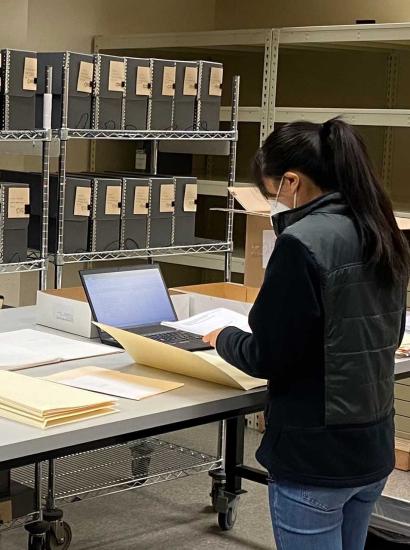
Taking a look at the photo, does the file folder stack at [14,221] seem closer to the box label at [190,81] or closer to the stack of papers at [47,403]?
the box label at [190,81]

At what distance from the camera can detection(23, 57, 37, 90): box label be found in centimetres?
332

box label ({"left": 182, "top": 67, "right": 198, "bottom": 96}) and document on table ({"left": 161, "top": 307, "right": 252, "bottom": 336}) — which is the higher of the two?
box label ({"left": 182, "top": 67, "right": 198, "bottom": 96})

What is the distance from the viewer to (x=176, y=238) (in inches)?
152

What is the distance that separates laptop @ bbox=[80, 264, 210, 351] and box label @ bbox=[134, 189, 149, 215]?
2.85 feet

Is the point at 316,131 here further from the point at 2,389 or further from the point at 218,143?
the point at 218,143

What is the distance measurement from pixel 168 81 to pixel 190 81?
117 millimetres

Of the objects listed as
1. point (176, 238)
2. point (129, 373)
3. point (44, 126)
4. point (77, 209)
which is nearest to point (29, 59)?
point (44, 126)

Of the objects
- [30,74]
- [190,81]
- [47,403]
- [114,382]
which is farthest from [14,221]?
[47,403]

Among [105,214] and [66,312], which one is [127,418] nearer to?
[66,312]

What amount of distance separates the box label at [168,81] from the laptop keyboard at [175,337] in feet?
4.52

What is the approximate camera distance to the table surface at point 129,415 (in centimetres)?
178

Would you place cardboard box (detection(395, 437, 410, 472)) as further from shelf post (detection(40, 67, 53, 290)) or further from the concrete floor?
shelf post (detection(40, 67, 53, 290))

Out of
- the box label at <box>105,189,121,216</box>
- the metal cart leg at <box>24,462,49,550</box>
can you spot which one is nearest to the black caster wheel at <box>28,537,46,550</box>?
the metal cart leg at <box>24,462,49,550</box>

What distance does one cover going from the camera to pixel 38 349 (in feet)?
8.11
